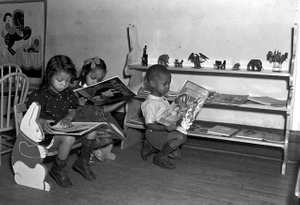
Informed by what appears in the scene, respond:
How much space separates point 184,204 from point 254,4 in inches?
71.6

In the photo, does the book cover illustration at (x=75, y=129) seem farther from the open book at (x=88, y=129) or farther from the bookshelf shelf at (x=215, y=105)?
the bookshelf shelf at (x=215, y=105)

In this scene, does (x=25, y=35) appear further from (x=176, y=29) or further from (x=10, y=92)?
(x=176, y=29)

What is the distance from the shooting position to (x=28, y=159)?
267 cm

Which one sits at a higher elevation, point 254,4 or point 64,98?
point 254,4

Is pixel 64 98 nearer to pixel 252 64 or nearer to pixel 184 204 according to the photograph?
pixel 184 204

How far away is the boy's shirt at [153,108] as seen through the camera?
10.3 ft

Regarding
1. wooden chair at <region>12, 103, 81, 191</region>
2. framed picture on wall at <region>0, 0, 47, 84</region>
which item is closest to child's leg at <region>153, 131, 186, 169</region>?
wooden chair at <region>12, 103, 81, 191</region>

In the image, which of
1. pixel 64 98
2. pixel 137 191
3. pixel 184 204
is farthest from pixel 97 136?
pixel 184 204

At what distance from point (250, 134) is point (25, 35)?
271 cm

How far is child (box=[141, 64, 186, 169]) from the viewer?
10.3 feet

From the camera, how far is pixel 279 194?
2691 millimetres

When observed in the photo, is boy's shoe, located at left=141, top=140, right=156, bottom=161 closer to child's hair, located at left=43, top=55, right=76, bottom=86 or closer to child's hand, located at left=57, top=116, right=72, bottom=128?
child's hand, located at left=57, top=116, right=72, bottom=128

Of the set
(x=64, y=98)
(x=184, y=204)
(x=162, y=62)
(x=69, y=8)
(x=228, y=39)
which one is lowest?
(x=184, y=204)

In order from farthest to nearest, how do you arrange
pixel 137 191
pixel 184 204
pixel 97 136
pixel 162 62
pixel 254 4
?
pixel 162 62, pixel 254 4, pixel 97 136, pixel 137 191, pixel 184 204
